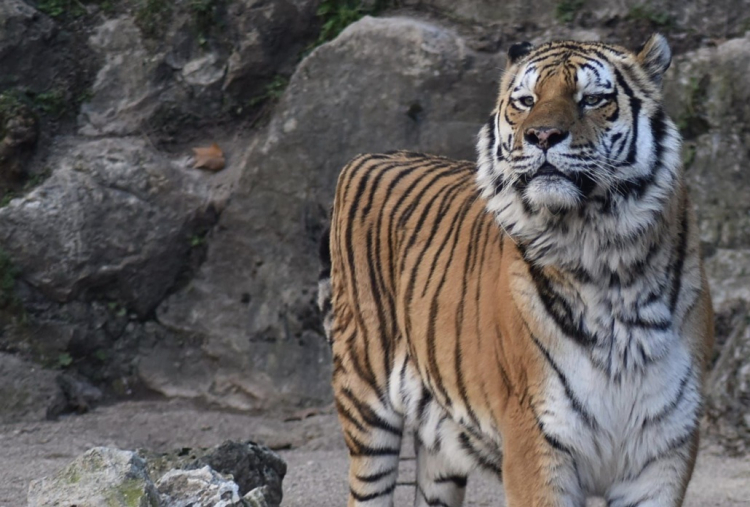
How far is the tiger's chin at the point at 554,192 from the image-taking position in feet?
9.95

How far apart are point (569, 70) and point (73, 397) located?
3747 mm

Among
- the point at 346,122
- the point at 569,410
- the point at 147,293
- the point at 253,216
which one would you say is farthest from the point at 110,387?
the point at 569,410

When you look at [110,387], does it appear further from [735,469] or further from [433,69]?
[735,469]

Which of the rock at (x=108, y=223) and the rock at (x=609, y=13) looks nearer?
the rock at (x=609, y=13)

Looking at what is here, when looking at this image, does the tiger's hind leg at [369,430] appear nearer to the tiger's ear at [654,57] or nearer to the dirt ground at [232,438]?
the dirt ground at [232,438]

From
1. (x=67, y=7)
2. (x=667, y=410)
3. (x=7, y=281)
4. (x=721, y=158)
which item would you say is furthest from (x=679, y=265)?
(x=67, y=7)

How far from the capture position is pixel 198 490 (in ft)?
9.82

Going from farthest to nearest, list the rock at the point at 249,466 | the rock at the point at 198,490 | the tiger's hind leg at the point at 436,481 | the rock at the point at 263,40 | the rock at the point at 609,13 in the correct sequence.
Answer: the rock at the point at 263,40, the rock at the point at 609,13, the tiger's hind leg at the point at 436,481, the rock at the point at 249,466, the rock at the point at 198,490

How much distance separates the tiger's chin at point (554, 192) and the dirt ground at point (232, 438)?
210cm

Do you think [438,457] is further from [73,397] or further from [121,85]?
[121,85]

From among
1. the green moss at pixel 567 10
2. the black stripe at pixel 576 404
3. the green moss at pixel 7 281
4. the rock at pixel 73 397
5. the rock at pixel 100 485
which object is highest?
the green moss at pixel 567 10

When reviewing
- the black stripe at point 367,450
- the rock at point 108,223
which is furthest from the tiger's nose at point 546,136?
the rock at point 108,223

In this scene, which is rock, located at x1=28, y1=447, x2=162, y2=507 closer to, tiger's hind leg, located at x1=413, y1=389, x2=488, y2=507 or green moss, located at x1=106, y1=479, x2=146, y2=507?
green moss, located at x1=106, y1=479, x2=146, y2=507

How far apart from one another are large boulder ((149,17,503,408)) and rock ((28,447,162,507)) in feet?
10.4
